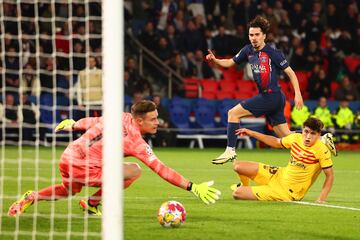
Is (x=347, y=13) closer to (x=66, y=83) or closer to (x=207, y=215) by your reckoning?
(x=66, y=83)

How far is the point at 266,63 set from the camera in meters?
12.2

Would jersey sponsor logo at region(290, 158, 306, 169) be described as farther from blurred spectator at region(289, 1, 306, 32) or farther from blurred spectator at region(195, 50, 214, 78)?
blurred spectator at region(289, 1, 306, 32)

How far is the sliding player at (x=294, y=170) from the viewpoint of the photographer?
10.3 m

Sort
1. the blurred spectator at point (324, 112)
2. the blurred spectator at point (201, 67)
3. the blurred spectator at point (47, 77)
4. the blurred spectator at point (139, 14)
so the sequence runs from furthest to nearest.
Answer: the blurred spectator at point (139, 14), the blurred spectator at point (201, 67), the blurred spectator at point (324, 112), the blurred spectator at point (47, 77)

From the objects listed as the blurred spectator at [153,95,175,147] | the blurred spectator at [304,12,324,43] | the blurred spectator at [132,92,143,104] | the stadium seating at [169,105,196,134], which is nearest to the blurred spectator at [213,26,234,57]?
the stadium seating at [169,105,196,134]

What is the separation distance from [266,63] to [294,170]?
2.07 meters

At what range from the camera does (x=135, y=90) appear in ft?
76.6

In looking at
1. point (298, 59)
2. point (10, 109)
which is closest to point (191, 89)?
point (298, 59)

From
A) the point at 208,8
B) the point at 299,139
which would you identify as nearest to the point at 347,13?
the point at 208,8

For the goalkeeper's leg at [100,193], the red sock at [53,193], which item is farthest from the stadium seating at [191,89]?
the red sock at [53,193]

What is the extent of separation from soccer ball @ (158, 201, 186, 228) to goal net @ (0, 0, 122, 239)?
0.58m

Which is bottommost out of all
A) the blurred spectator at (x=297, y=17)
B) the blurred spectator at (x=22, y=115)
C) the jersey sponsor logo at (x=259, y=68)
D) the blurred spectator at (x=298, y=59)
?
the blurred spectator at (x=22, y=115)

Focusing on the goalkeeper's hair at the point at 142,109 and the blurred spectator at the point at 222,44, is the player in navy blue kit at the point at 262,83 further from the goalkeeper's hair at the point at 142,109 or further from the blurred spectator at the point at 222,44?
the blurred spectator at the point at 222,44

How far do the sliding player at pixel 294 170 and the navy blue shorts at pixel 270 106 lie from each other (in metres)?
1.58
